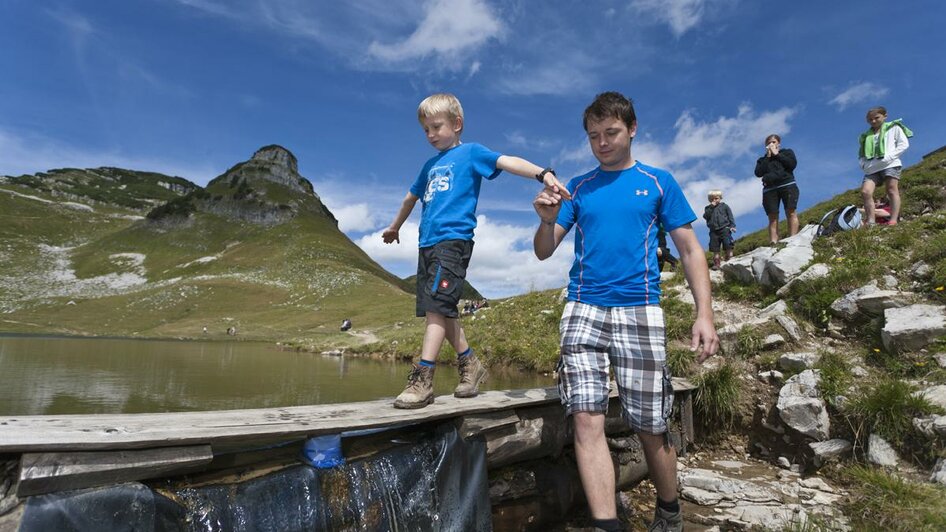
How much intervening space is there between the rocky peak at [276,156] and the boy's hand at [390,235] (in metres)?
176

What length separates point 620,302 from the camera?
143 inches

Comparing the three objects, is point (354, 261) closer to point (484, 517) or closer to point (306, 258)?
point (306, 258)

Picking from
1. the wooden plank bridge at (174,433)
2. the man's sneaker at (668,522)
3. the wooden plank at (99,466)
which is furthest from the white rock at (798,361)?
the wooden plank at (99,466)

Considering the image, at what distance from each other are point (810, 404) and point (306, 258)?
10548cm

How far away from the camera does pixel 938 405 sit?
450 cm

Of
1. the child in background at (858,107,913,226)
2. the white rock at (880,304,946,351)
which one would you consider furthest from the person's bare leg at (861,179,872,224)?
the white rock at (880,304,946,351)

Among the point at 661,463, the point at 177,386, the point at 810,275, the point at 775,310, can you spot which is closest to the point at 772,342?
the point at 775,310

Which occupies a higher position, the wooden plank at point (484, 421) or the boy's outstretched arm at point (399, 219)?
the boy's outstretched arm at point (399, 219)

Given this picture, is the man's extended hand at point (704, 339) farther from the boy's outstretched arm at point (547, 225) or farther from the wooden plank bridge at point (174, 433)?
the wooden plank bridge at point (174, 433)

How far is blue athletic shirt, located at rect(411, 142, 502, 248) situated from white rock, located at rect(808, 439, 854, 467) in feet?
14.1

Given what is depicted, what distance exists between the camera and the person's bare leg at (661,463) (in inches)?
141

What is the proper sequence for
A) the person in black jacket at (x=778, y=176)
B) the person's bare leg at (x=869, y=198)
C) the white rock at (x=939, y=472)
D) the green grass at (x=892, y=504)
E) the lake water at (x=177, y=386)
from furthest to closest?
1. the person in black jacket at (x=778, y=176)
2. the person's bare leg at (x=869, y=198)
3. the lake water at (x=177, y=386)
4. the white rock at (x=939, y=472)
5. the green grass at (x=892, y=504)

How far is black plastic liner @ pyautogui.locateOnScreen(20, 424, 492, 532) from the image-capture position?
7.77ft

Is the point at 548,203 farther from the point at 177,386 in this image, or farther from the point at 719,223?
the point at 719,223
